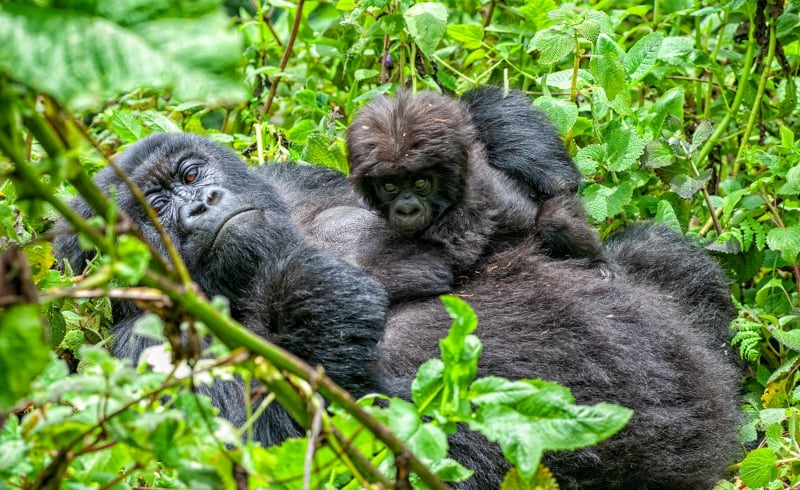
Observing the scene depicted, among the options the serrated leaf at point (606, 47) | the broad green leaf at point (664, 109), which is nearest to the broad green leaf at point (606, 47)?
the serrated leaf at point (606, 47)

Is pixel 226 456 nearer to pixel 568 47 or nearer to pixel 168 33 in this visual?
pixel 168 33

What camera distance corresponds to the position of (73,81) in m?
1.04

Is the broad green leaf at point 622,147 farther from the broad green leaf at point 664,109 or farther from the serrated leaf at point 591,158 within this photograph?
the broad green leaf at point 664,109

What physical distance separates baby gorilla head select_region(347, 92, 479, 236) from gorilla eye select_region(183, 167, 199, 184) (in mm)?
527

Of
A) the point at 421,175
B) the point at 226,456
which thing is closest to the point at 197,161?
the point at 421,175

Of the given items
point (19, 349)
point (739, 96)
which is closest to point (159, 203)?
point (19, 349)

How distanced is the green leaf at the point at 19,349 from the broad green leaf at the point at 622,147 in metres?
2.53

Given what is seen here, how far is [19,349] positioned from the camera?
1.13 m

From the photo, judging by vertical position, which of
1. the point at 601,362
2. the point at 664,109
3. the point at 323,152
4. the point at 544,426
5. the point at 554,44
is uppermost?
the point at 554,44

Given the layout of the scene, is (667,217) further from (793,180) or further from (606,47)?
(606,47)

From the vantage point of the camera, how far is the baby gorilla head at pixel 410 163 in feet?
10.1

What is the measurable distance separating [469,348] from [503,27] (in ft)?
9.03

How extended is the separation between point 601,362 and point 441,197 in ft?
2.43

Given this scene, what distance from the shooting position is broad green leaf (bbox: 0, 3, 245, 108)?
1.03 m
